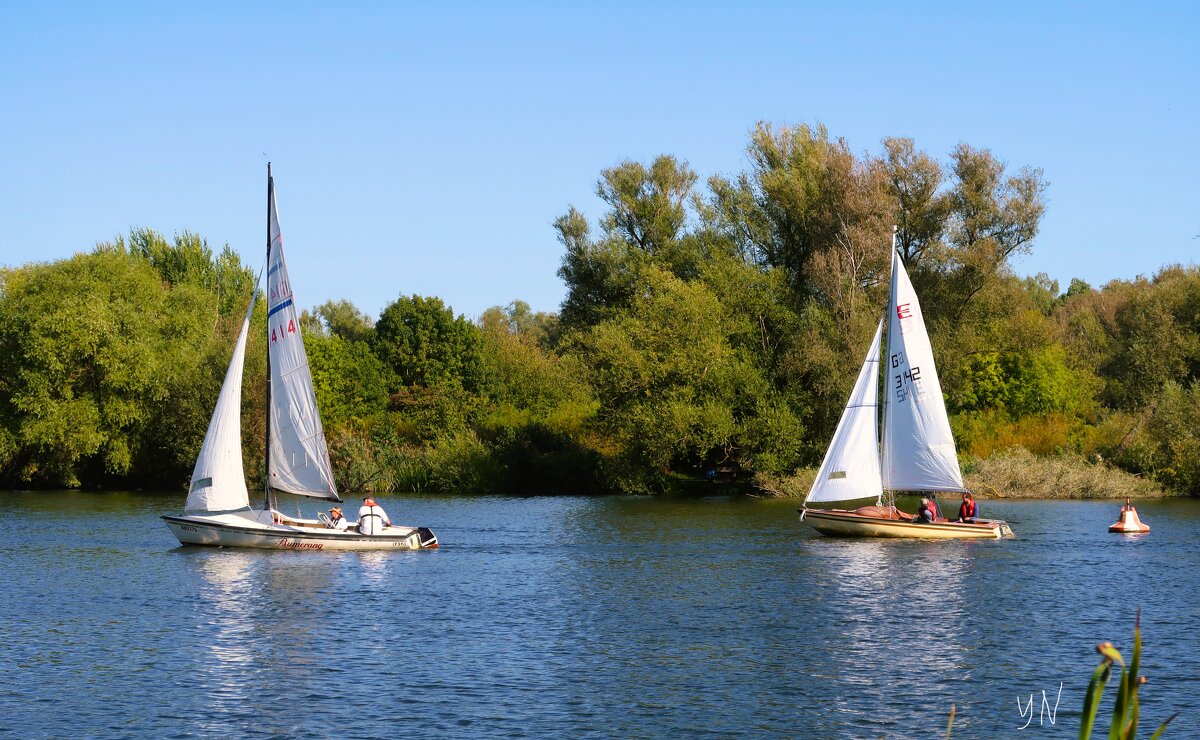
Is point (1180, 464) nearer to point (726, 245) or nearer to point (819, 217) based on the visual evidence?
point (819, 217)

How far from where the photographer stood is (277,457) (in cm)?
4000

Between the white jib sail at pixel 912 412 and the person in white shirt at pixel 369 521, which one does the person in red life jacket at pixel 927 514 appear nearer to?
the white jib sail at pixel 912 412

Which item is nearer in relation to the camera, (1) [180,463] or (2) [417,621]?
(2) [417,621]

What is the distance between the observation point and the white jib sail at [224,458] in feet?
129

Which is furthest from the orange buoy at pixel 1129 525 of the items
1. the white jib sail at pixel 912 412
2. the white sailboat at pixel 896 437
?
the white jib sail at pixel 912 412

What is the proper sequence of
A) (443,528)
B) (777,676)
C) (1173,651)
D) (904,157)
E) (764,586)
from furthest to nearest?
(904,157), (443,528), (764,586), (1173,651), (777,676)

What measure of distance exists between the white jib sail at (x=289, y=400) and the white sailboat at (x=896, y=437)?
17.1 meters

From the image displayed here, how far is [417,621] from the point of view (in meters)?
28.0

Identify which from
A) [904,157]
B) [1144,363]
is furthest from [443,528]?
[1144,363]

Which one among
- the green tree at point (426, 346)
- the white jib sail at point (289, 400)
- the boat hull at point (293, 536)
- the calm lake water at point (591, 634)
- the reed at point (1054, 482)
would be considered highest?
the green tree at point (426, 346)

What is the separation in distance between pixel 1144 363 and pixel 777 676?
68.8 m

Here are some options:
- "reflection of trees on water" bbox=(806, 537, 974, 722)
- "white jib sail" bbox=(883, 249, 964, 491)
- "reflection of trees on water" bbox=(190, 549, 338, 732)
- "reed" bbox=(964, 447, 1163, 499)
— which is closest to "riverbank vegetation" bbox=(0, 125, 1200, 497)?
"reed" bbox=(964, 447, 1163, 499)

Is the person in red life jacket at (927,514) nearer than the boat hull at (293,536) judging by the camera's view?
No

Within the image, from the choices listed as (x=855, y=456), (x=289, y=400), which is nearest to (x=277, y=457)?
(x=289, y=400)
